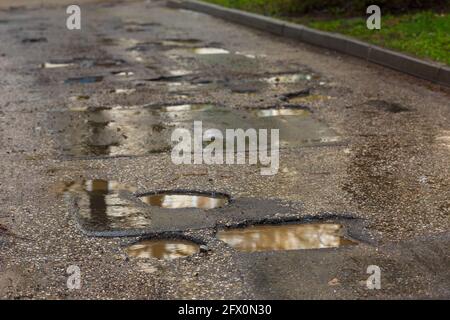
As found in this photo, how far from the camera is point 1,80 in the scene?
32.7ft

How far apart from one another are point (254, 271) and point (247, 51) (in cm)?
826

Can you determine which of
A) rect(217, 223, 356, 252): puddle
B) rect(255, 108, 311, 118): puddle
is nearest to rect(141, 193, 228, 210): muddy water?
rect(217, 223, 356, 252): puddle

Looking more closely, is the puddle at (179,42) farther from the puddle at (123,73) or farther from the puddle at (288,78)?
the puddle at (288,78)

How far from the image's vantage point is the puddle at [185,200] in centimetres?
529

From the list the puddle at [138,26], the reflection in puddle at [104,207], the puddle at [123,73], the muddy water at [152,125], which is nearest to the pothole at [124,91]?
the muddy water at [152,125]

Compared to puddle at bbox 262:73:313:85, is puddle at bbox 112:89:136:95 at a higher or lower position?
lower

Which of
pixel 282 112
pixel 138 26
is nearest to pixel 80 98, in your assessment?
pixel 282 112

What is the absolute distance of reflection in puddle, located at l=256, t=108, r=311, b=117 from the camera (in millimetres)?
7906

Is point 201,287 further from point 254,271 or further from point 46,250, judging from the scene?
point 46,250

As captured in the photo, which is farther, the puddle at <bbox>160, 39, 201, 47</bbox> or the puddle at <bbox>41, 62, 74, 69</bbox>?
the puddle at <bbox>160, 39, 201, 47</bbox>

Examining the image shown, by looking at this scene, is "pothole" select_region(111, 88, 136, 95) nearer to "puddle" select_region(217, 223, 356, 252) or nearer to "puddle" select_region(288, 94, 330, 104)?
"puddle" select_region(288, 94, 330, 104)

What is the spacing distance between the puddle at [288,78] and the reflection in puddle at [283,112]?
4.60ft

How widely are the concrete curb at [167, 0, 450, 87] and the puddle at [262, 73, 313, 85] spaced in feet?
3.99

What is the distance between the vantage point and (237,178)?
5871 mm
